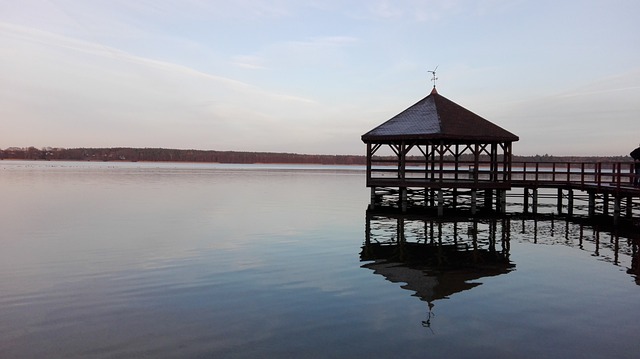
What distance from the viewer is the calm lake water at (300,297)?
661 cm

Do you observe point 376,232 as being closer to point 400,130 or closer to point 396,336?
point 400,130

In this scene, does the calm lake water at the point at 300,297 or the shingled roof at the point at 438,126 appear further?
the shingled roof at the point at 438,126

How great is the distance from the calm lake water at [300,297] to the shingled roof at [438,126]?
6.38 m

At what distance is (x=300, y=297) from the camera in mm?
8914

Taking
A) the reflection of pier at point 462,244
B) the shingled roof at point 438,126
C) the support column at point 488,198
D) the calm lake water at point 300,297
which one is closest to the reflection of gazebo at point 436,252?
the reflection of pier at point 462,244

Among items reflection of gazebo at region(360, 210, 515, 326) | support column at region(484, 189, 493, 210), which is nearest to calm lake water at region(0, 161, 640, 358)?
reflection of gazebo at region(360, 210, 515, 326)

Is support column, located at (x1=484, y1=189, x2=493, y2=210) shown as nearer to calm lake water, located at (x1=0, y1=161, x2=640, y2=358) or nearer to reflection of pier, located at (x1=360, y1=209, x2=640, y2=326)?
reflection of pier, located at (x1=360, y1=209, x2=640, y2=326)

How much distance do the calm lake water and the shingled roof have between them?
6.38m

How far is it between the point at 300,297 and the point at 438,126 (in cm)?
1567

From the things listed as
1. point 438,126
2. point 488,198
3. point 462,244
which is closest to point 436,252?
point 462,244

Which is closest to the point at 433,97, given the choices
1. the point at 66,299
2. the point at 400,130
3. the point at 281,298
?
the point at 400,130

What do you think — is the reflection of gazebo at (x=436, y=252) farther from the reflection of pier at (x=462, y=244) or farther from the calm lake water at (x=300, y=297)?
the calm lake water at (x=300, y=297)

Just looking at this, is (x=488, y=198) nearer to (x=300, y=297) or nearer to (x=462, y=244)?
(x=462, y=244)

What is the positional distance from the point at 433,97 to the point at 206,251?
16906 millimetres
